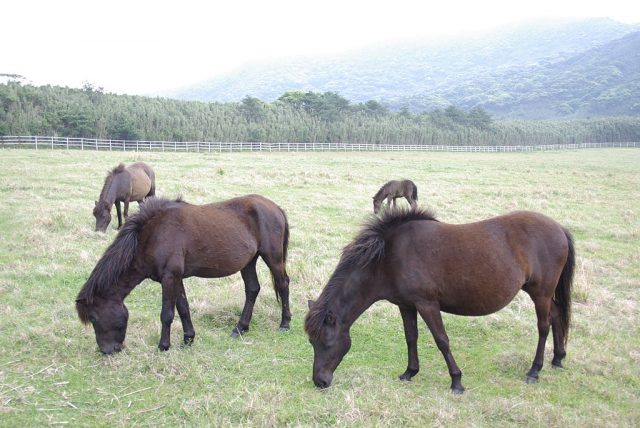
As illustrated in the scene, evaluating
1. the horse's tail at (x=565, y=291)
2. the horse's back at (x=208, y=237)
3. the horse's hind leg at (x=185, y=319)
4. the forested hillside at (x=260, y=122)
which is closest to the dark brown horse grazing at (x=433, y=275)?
the horse's tail at (x=565, y=291)

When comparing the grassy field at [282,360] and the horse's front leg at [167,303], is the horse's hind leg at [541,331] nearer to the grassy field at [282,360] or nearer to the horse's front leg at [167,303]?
the grassy field at [282,360]

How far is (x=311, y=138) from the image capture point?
67625 mm

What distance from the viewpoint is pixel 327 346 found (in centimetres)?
507

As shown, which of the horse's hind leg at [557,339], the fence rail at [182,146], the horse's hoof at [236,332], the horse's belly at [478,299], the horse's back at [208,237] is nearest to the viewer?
the horse's belly at [478,299]

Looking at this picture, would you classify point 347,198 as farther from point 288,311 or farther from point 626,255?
point 288,311

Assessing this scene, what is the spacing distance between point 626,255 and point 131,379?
1063 centimetres

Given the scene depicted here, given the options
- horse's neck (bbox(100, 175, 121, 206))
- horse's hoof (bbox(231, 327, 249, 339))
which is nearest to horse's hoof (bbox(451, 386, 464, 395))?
horse's hoof (bbox(231, 327, 249, 339))

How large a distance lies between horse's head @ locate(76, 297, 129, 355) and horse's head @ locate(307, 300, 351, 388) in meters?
2.34

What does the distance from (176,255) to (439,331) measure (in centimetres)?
313

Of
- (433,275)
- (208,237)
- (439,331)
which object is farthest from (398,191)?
(439,331)

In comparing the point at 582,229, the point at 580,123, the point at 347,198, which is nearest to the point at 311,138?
the point at 347,198

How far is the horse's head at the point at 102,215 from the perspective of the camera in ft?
39.5

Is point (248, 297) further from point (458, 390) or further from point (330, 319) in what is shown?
point (458, 390)

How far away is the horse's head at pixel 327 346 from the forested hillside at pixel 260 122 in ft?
146
